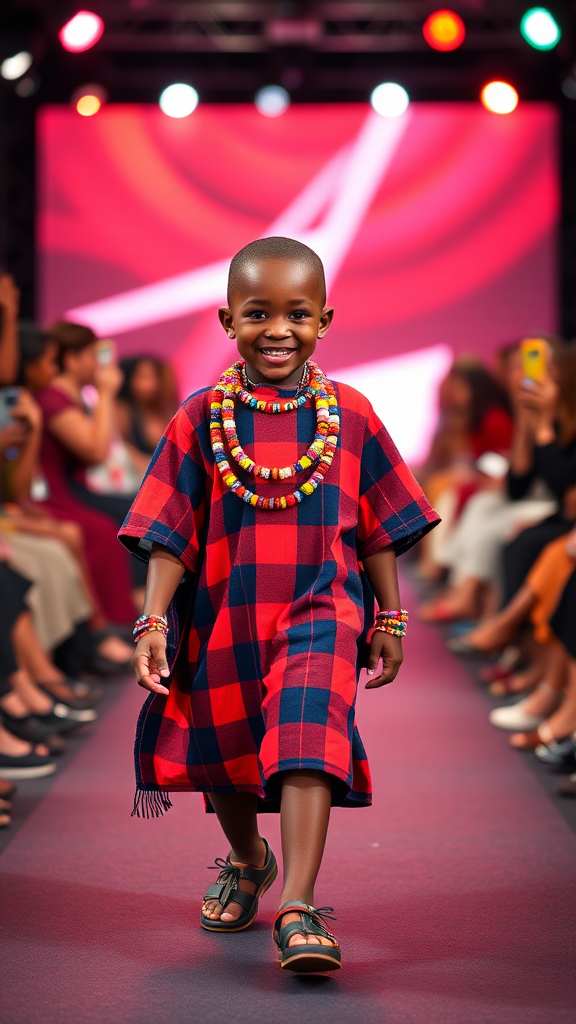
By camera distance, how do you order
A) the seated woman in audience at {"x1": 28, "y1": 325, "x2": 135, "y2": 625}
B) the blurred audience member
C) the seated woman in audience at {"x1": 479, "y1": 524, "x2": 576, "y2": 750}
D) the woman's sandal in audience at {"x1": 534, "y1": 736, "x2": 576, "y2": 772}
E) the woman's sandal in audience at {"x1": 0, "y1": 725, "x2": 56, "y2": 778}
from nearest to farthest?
the woman's sandal in audience at {"x1": 0, "y1": 725, "x2": 56, "y2": 778}, the woman's sandal in audience at {"x1": 534, "y1": 736, "x2": 576, "y2": 772}, the seated woman in audience at {"x1": 479, "y1": 524, "x2": 576, "y2": 750}, the blurred audience member, the seated woman in audience at {"x1": 28, "y1": 325, "x2": 135, "y2": 625}

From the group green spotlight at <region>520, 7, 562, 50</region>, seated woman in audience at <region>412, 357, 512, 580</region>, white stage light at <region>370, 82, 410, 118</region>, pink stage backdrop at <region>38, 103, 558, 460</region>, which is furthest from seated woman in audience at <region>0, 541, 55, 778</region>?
white stage light at <region>370, 82, 410, 118</region>

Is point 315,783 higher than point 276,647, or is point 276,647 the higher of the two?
point 276,647

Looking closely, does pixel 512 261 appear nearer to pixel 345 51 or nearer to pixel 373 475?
pixel 345 51

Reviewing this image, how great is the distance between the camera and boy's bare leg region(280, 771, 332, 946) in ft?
6.28

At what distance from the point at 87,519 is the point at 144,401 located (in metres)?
1.57

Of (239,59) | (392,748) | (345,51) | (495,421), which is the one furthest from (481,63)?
(392,748)

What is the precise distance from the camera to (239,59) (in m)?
9.41

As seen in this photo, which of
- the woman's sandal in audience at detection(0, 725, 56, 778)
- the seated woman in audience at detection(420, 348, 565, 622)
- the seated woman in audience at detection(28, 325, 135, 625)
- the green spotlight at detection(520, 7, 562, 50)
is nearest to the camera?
the woman's sandal in audience at detection(0, 725, 56, 778)

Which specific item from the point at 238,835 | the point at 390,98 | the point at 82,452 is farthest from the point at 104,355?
the point at 390,98

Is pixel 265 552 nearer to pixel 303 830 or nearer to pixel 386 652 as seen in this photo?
pixel 386 652

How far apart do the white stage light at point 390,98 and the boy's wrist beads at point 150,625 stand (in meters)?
7.82

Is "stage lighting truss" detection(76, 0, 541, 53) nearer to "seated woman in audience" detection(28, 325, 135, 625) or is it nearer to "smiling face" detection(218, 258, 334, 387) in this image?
"seated woman in audience" detection(28, 325, 135, 625)

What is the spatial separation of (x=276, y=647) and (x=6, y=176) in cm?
808

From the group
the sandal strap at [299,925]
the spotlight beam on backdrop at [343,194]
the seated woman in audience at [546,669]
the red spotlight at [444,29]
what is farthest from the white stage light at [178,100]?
the sandal strap at [299,925]
